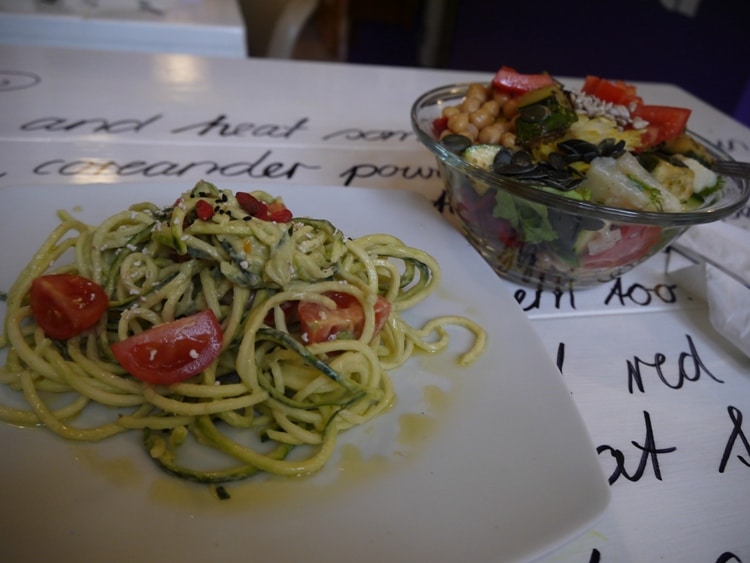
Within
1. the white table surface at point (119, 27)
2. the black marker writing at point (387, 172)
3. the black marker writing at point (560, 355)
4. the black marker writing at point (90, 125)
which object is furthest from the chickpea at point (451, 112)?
the white table surface at point (119, 27)

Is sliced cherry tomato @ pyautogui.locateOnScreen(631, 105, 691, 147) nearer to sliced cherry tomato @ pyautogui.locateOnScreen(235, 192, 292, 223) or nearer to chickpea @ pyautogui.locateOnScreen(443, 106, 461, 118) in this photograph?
chickpea @ pyautogui.locateOnScreen(443, 106, 461, 118)

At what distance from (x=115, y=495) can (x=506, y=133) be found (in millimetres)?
1040

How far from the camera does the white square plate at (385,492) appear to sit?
70cm

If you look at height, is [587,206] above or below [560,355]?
above

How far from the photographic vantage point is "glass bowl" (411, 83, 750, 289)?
1.05 m


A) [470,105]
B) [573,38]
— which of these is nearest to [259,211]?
[470,105]

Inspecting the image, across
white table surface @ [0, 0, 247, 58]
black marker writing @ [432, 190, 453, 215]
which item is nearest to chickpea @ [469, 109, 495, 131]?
black marker writing @ [432, 190, 453, 215]

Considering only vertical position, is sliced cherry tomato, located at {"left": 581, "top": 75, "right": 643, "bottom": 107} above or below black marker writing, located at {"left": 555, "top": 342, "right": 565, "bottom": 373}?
above

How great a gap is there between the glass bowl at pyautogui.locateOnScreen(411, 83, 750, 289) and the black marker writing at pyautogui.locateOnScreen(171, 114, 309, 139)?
0.67 meters

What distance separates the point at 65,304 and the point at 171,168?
2.62ft

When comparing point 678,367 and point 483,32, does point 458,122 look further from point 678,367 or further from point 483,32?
point 483,32

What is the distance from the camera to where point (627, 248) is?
1.14 metres

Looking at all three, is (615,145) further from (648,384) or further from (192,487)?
(192,487)

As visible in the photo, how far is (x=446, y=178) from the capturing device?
1.30m
